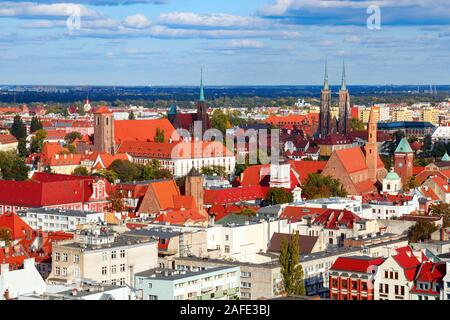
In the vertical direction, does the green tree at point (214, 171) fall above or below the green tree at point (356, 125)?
below

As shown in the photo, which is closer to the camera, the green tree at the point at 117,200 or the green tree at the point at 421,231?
the green tree at the point at 421,231

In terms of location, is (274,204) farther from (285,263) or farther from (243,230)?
(285,263)

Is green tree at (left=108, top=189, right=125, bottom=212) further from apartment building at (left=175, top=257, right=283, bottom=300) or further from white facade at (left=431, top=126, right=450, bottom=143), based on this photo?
white facade at (left=431, top=126, right=450, bottom=143)

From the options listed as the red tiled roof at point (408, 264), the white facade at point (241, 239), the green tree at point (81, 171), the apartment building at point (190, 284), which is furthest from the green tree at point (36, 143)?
the red tiled roof at point (408, 264)

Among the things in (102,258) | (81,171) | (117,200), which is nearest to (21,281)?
(102,258)

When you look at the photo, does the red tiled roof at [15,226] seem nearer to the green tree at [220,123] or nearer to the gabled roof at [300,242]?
the gabled roof at [300,242]

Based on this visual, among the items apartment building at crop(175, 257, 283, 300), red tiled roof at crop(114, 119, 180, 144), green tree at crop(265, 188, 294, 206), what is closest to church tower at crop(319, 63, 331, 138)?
red tiled roof at crop(114, 119, 180, 144)

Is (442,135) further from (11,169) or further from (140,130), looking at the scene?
(11,169)
